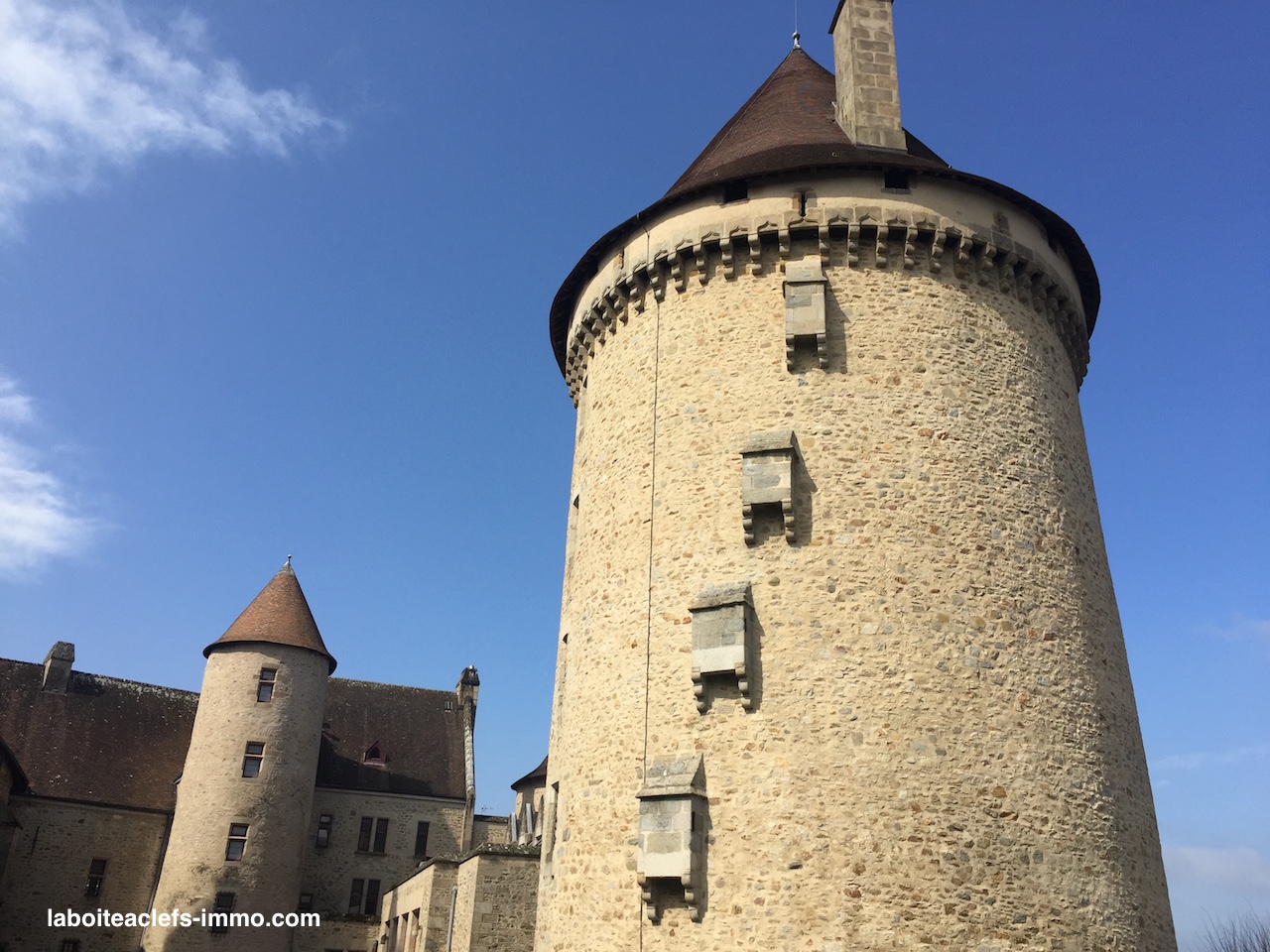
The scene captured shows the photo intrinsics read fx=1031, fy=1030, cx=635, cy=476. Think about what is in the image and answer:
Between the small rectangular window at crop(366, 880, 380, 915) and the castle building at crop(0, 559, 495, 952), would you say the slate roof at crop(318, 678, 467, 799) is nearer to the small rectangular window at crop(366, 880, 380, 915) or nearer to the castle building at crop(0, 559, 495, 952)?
the castle building at crop(0, 559, 495, 952)

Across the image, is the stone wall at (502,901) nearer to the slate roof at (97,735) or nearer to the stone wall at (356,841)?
the stone wall at (356,841)

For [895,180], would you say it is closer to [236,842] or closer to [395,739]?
[236,842]

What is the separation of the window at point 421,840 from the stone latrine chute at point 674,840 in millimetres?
22594

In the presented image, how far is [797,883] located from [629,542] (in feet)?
13.9

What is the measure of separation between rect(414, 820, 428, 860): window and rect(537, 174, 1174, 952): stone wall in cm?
1993

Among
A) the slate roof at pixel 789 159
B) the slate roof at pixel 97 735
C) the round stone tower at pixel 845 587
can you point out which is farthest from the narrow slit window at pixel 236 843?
the slate roof at pixel 789 159

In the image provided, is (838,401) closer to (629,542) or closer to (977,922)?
(629,542)

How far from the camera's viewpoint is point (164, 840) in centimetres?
2795

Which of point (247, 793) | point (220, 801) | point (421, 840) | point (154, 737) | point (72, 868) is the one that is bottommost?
point (72, 868)

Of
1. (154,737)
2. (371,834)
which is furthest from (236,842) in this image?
(154,737)

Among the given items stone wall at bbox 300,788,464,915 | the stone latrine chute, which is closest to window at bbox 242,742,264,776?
stone wall at bbox 300,788,464,915

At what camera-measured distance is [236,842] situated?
26047mm

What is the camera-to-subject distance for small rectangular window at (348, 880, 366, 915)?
28984mm

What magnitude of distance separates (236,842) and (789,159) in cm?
2227
